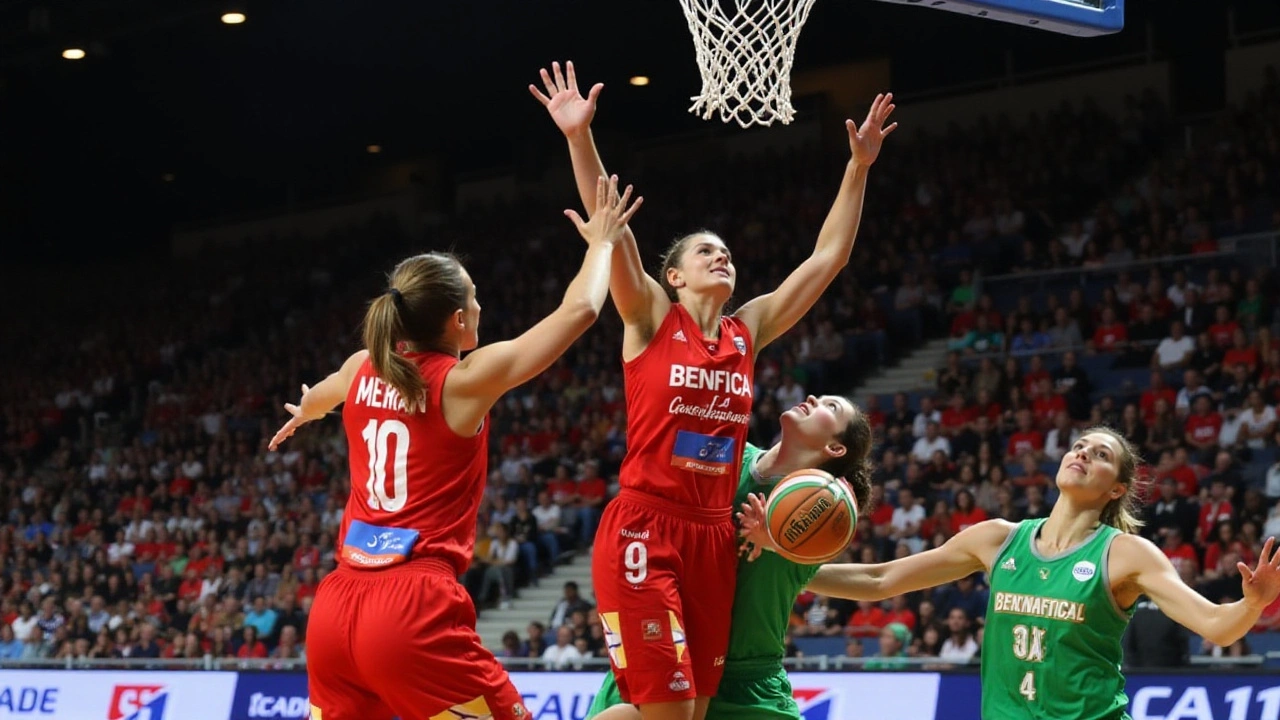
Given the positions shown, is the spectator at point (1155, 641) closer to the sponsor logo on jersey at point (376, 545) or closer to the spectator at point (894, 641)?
the spectator at point (894, 641)

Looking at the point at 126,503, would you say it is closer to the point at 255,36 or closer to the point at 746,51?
the point at 255,36

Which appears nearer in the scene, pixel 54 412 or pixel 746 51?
pixel 746 51

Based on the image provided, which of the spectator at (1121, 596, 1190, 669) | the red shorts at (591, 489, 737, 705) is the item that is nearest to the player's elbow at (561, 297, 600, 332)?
the red shorts at (591, 489, 737, 705)

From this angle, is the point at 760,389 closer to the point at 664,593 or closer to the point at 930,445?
the point at 930,445

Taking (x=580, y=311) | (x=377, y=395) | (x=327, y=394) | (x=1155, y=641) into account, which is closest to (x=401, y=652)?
(x=377, y=395)

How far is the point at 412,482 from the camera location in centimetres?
431

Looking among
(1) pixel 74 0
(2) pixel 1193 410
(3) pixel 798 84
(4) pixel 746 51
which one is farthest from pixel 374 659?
(3) pixel 798 84

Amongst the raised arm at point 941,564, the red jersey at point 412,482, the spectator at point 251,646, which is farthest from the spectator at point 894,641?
the red jersey at point 412,482

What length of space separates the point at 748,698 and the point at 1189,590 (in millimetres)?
1391

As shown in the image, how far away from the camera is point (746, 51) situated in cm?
659

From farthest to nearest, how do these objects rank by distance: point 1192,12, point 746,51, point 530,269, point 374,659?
point 530,269 < point 1192,12 < point 746,51 < point 374,659

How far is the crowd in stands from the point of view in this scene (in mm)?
13273

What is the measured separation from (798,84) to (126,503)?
10.4 metres

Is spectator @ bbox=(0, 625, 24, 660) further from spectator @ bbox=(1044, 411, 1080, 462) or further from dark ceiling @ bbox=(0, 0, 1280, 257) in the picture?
spectator @ bbox=(1044, 411, 1080, 462)
